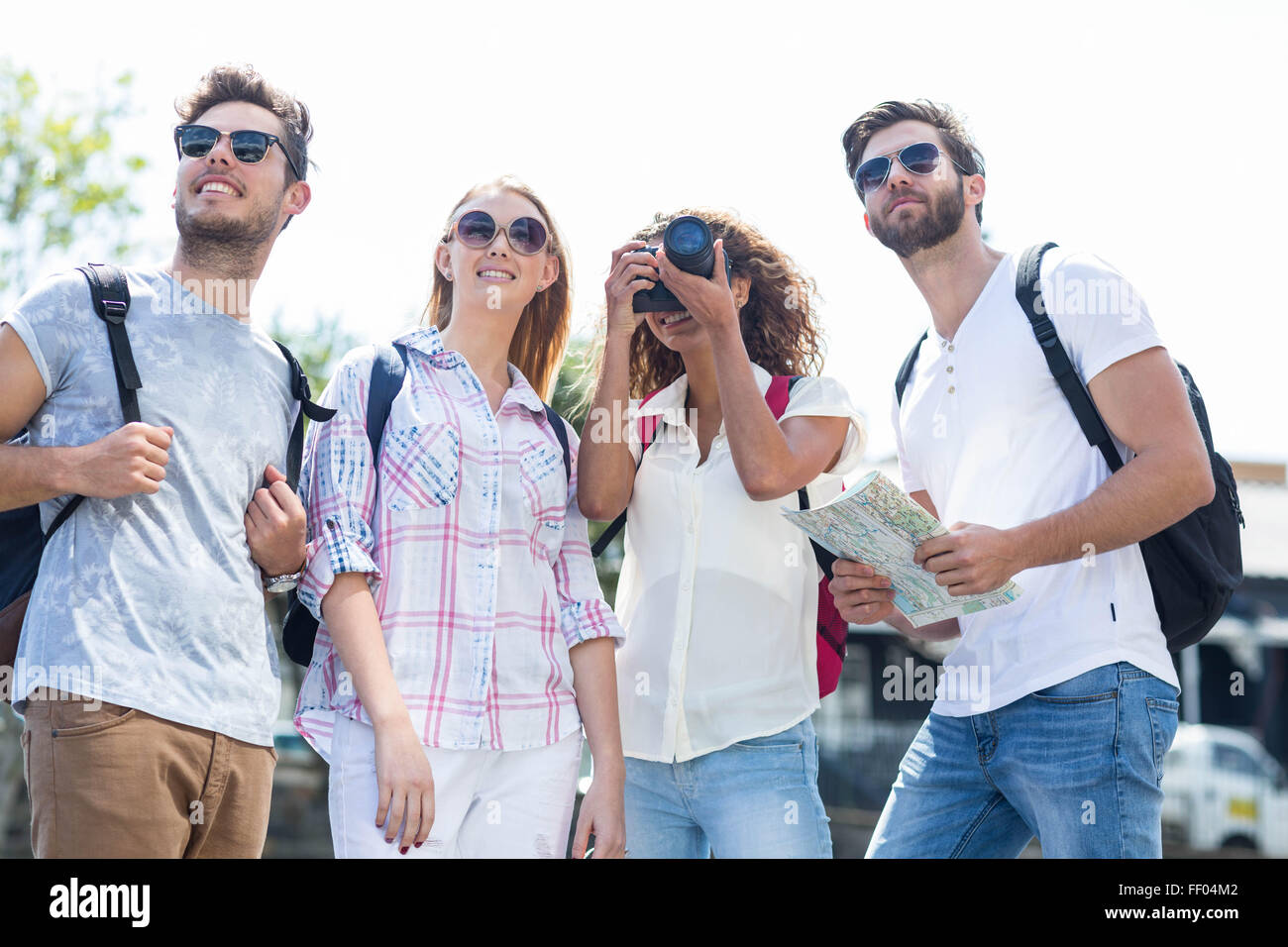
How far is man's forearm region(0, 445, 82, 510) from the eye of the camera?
2646 millimetres

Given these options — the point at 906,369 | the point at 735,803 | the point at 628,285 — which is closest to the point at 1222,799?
the point at 906,369

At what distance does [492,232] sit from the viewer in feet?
11.1

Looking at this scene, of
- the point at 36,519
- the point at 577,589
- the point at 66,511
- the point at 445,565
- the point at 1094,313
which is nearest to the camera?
the point at 66,511

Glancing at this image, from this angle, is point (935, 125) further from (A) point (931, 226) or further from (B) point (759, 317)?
(B) point (759, 317)

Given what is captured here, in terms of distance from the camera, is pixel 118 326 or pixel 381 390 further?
pixel 381 390

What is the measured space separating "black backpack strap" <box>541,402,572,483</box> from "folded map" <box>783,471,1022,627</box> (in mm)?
759

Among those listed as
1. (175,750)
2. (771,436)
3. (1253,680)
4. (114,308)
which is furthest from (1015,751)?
(1253,680)

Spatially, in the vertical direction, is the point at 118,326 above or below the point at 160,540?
above

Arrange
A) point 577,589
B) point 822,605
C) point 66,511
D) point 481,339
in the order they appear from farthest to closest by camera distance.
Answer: point 822,605, point 481,339, point 577,589, point 66,511

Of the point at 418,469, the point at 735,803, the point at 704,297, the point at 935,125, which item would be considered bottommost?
the point at 735,803

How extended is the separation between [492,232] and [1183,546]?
→ 2080mm

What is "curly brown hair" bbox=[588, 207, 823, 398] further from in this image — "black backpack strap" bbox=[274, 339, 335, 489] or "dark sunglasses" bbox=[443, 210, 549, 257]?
"black backpack strap" bbox=[274, 339, 335, 489]
